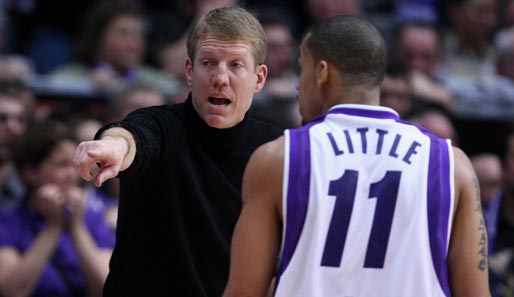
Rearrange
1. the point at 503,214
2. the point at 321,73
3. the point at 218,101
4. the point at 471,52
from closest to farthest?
the point at 321,73, the point at 218,101, the point at 503,214, the point at 471,52

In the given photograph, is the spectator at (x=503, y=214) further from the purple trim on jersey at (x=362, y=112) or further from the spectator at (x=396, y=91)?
the purple trim on jersey at (x=362, y=112)

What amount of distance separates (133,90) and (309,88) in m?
3.91

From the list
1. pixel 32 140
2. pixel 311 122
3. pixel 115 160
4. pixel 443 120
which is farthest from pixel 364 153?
pixel 443 120

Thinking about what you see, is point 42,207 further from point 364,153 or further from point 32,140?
point 364,153

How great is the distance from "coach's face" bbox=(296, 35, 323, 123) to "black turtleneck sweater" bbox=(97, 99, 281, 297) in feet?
1.99

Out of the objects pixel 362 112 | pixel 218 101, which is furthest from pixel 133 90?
pixel 362 112

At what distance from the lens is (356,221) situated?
420 cm

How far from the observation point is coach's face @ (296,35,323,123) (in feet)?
14.8

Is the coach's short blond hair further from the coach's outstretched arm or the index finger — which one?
the index finger

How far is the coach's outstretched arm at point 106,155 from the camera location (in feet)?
13.1

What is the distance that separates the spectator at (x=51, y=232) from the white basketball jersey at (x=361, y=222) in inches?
115

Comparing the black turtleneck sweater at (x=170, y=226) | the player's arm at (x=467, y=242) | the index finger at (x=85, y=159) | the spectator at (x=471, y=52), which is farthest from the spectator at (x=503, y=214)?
the index finger at (x=85, y=159)

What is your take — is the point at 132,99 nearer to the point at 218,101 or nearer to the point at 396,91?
the point at 396,91

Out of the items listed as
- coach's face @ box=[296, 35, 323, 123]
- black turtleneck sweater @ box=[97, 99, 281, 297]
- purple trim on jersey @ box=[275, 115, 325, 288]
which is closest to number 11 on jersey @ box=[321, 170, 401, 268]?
purple trim on jersey @ box=[275, 115, 325, 288]
